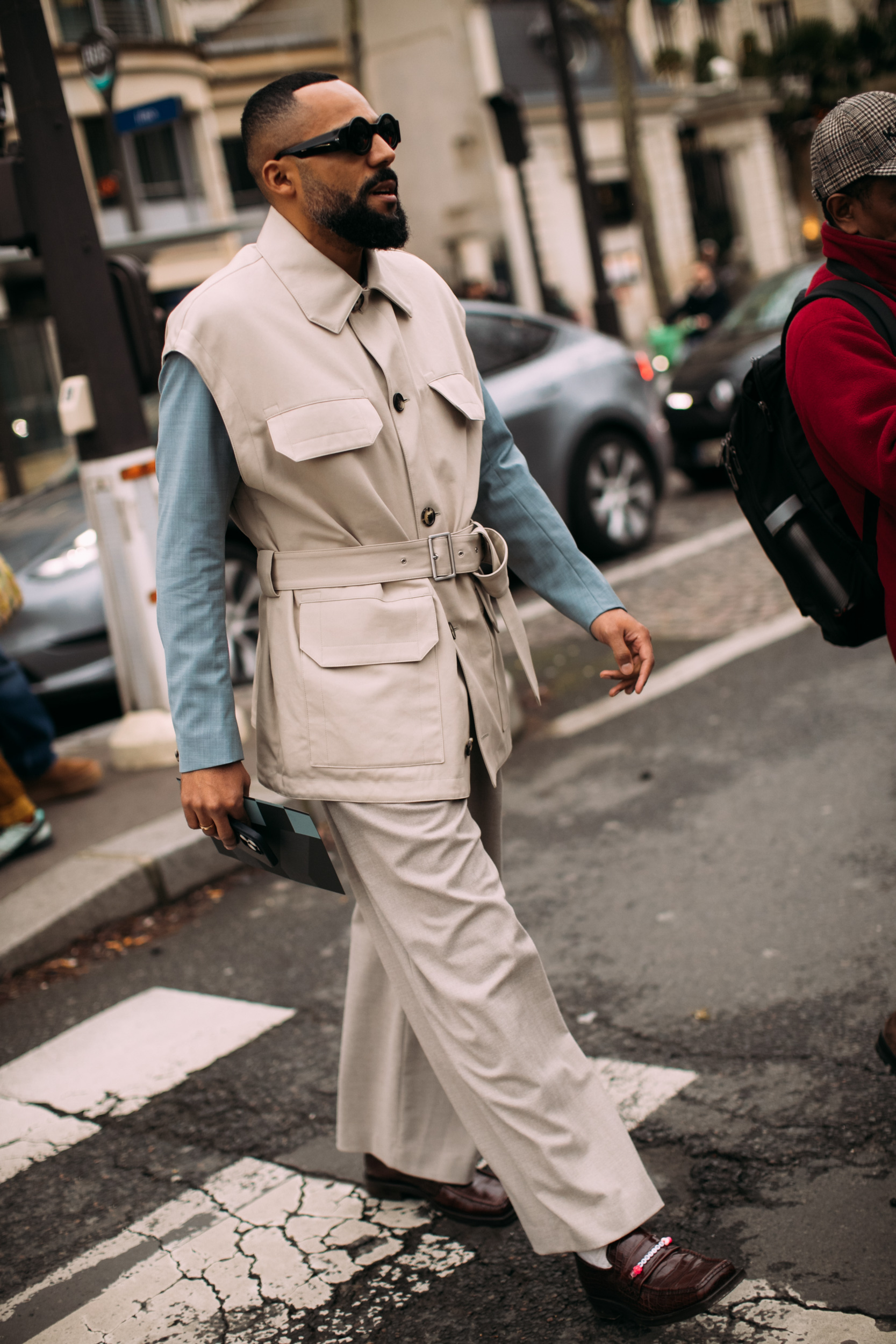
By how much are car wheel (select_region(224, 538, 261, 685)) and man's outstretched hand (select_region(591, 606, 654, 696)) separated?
181 inches

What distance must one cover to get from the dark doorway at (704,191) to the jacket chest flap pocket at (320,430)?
43948mm

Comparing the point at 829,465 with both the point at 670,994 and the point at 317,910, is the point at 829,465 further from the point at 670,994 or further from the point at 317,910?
the point at 317,910

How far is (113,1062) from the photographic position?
365cm

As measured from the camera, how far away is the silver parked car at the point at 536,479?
273 inches

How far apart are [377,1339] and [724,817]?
257 cm

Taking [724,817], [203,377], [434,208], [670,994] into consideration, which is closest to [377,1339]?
[670,994]

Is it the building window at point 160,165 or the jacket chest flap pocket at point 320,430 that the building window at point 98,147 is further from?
the jacket chest flap pocket at point 320,430

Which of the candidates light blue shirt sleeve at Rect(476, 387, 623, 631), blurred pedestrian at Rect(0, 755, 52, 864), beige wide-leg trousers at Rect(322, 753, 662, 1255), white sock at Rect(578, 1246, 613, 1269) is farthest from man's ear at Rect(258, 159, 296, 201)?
blurred pedestrian at Rect(0, 755, 52, 864)

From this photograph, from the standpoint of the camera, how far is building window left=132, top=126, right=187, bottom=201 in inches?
1350

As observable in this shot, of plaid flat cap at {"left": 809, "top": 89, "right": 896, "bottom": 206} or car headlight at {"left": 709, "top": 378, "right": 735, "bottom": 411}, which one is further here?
car headlight at {"left": 709, "top": 378, "right": 735, "bottom": 411}

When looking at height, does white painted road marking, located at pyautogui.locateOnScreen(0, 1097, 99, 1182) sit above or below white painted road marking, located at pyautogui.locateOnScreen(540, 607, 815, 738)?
above

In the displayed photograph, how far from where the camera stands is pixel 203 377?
2234 mm

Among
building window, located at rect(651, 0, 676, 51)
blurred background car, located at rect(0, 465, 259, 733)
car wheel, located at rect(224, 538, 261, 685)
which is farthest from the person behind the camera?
building window, located at rect(651, 0, 676, 51)

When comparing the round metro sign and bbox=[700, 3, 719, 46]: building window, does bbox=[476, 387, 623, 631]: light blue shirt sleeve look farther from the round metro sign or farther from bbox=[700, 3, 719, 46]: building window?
bbox=[700, 3, 719, 46]: building window
